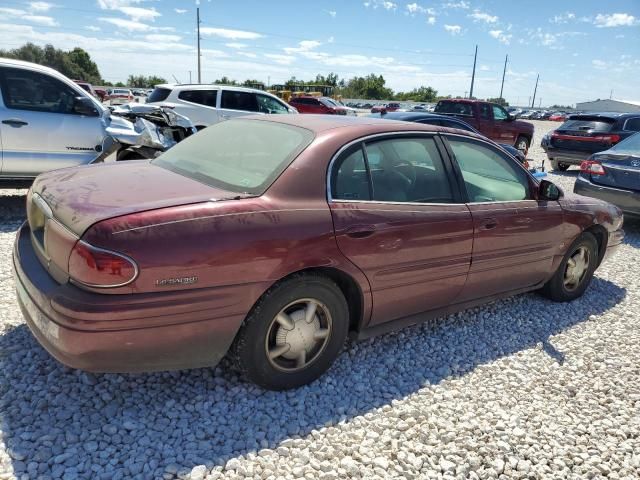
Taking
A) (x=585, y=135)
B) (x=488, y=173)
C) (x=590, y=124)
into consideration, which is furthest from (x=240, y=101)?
(x=488, y=173)

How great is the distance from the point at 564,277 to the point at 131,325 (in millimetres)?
3683

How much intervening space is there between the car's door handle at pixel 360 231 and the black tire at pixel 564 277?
2248 mm

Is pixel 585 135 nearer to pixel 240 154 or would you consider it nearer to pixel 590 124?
pixel 590 124

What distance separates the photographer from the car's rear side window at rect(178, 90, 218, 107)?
11.4 m

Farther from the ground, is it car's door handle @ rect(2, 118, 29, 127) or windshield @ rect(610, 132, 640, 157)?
windshield @ rect(610, 132, 640, 157)

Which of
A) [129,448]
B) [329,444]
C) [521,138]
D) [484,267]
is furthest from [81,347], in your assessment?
[521,138]

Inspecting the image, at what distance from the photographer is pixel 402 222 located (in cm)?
300

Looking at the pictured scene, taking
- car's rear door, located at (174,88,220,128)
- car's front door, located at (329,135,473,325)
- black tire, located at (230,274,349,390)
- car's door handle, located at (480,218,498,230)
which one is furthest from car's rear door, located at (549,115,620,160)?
black tire, located at (230,274,349,390)

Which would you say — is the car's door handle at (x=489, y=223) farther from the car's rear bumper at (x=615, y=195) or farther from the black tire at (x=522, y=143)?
the black tire at (x=522, y=143)

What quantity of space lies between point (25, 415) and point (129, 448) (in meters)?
0.60

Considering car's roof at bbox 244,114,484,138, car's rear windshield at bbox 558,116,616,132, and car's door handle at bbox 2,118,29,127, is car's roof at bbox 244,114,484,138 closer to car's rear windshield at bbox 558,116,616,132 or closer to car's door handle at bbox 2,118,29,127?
car's door handle at bbox 2,118,29,127

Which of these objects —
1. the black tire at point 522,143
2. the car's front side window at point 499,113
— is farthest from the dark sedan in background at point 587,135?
the black tire at point 522,143

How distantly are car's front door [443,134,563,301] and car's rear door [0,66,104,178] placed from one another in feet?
15.7

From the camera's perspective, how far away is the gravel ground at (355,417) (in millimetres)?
2295
